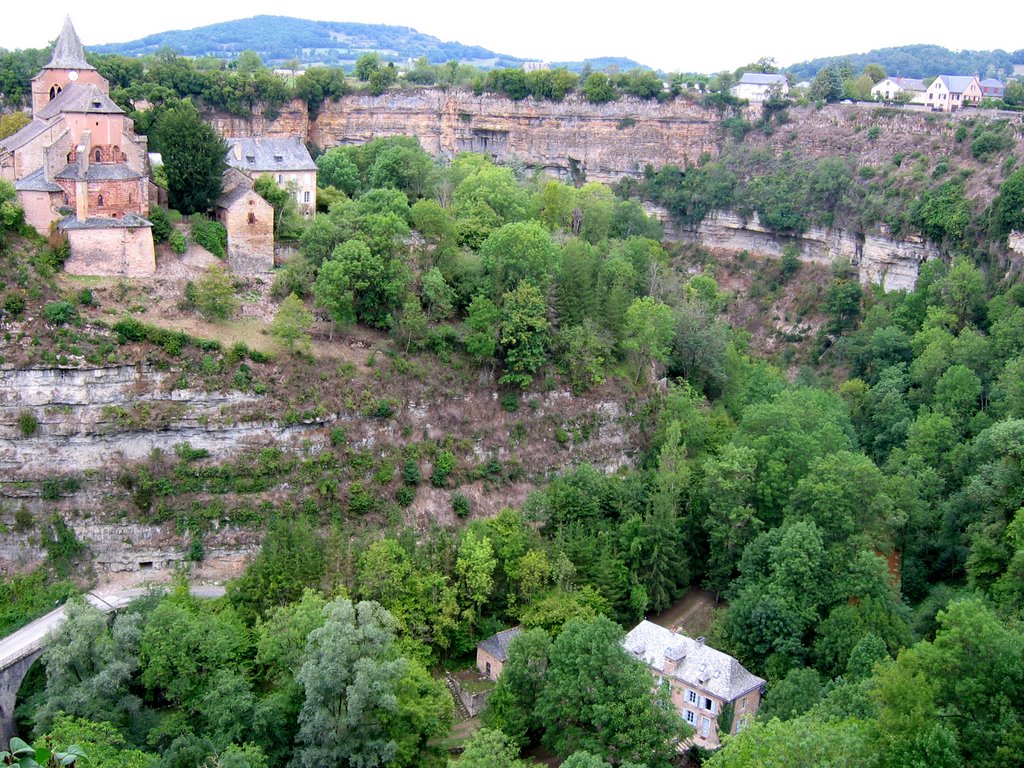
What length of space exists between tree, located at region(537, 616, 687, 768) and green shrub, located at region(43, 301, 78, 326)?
81.3 ft

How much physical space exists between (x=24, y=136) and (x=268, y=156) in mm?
13092

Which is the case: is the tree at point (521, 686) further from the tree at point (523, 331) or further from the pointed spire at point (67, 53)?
→ the pointed spire at point (67, 53)

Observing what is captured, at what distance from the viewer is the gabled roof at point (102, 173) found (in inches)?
1789

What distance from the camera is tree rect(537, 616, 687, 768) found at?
31.0 metres

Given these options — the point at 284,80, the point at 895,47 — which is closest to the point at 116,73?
the point at 284,80

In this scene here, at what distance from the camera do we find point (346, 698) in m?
31.4

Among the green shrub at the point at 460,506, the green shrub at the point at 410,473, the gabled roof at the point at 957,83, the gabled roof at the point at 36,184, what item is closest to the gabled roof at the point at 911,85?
the gabled roof at the point at 957,83

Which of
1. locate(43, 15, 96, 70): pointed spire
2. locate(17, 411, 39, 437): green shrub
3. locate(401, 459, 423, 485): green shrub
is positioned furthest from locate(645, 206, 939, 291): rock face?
locate(17, 411, 39, 437): green shrub

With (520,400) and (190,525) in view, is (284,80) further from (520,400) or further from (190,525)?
(190,525)

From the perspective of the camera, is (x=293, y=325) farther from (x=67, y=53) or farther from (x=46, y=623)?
(x=67, y=53)

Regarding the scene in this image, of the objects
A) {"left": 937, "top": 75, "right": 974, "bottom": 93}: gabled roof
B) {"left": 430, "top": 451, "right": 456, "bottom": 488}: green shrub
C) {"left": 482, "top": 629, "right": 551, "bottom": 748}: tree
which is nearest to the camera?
{"left": 482, "top": 629, "right": 551, "bottom": 748}: tree

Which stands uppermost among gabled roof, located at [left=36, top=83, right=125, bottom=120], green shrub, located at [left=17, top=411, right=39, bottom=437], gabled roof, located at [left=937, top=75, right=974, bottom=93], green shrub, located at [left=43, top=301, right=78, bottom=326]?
gabled roof, located at [left=937, top=75, right=974, bottom=93]

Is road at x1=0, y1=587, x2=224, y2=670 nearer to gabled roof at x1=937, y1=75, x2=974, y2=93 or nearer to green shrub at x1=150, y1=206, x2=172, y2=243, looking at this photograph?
green shrub at x1=150, y1=206, x2=172, y2=243

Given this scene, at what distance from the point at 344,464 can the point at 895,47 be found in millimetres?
155983
